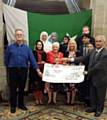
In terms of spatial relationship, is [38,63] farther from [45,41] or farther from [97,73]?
[97,73]

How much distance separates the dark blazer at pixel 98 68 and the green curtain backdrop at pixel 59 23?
1.02 m

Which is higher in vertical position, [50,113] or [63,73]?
[63,73]

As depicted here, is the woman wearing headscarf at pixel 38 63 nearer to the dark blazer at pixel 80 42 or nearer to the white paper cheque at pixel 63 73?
the white paper cheque at pixel 63 73

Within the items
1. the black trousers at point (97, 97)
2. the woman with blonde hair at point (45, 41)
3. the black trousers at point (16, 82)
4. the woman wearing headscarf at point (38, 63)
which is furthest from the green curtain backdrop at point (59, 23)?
the black trousers at point (97, 97)

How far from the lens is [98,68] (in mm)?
4758

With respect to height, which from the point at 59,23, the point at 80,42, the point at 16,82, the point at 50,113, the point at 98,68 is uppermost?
the point at 59,23

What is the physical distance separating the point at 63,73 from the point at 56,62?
0.72ft

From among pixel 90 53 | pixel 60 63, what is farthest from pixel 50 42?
pixel 90 53

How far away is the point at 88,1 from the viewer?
19.9ft

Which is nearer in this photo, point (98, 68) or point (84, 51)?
point (98, 68)

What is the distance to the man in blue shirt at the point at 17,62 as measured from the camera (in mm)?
4848

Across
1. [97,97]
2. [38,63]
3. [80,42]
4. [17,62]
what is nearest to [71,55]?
[80,42]

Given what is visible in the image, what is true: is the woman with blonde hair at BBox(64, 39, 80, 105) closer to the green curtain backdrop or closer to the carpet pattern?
the carpet pattern

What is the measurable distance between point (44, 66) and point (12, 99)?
747 mm
